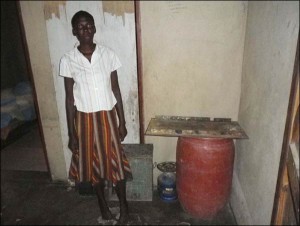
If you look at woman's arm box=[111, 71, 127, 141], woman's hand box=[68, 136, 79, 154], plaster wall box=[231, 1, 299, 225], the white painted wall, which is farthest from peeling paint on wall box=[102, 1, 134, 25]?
woman's hand box=[68, 136, 79, 154]

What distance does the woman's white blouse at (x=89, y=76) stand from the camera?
237 centimetres

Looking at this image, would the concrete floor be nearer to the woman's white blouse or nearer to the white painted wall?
the white painted wall

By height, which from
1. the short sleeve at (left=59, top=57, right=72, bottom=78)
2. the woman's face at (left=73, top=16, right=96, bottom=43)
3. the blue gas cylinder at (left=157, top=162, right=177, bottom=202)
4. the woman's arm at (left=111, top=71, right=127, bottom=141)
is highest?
the woman's face at (left=73, top=16, right=96, bottom=43)

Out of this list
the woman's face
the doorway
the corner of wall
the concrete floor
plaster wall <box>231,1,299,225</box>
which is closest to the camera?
plaster wall <box>231,1,299,225</box>

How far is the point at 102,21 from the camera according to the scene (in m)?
2.81

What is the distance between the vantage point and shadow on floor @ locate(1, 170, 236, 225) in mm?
2885

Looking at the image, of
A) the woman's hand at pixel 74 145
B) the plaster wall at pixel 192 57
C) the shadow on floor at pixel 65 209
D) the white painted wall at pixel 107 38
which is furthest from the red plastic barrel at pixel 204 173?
the woman's hand at pixel 74 145

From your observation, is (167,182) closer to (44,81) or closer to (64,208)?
(64,208)

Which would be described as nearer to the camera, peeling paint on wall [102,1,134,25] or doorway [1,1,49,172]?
peeling paint on wall [102,1,134,25]

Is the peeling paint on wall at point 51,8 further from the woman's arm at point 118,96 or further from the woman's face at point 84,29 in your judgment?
the woman's arm at point 118,96

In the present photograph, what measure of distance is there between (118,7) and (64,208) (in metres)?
2.50

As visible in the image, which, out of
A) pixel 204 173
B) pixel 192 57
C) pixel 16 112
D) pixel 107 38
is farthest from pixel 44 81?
pixel 16 112

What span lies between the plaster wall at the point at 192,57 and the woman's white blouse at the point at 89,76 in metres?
0.67

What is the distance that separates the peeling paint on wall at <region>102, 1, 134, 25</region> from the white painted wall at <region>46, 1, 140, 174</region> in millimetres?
33
